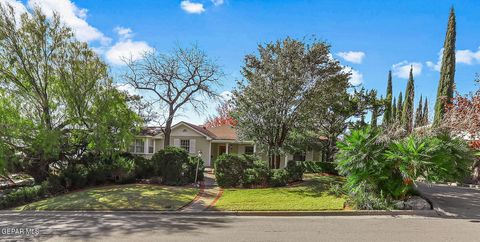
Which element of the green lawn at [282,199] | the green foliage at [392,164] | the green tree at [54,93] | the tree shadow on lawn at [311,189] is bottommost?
the green lawn at [282,199]

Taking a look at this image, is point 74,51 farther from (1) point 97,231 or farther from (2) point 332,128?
(2) point 332,128

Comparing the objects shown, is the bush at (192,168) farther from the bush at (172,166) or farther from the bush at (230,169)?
the bush at (230,169)

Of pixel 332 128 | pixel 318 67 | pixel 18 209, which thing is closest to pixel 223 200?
pixel 18 209

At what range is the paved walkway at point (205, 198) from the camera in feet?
37.4

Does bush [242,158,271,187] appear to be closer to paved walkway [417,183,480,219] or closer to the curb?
the curb

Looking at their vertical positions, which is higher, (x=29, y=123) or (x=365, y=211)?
(x=29, y=123)

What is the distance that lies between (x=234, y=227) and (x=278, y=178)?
712 centimetres

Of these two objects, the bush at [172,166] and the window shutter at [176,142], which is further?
the window shutter at [176,142]

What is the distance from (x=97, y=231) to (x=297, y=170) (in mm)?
10900

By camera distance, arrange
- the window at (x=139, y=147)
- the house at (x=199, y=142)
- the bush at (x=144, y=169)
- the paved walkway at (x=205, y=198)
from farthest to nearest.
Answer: the window at (x=139, y=147) → the house at (x=199, y=142) → the bush at (x=144, y=169) → the paved walkway at (x=205, y=198)

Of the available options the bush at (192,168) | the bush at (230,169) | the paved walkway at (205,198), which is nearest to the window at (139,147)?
the bush at (192,168)

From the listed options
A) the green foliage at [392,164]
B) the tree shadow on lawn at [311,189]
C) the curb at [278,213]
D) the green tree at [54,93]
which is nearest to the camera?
the curb at [278,213]

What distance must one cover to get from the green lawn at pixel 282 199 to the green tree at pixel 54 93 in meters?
7.06

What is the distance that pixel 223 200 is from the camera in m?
12.5
